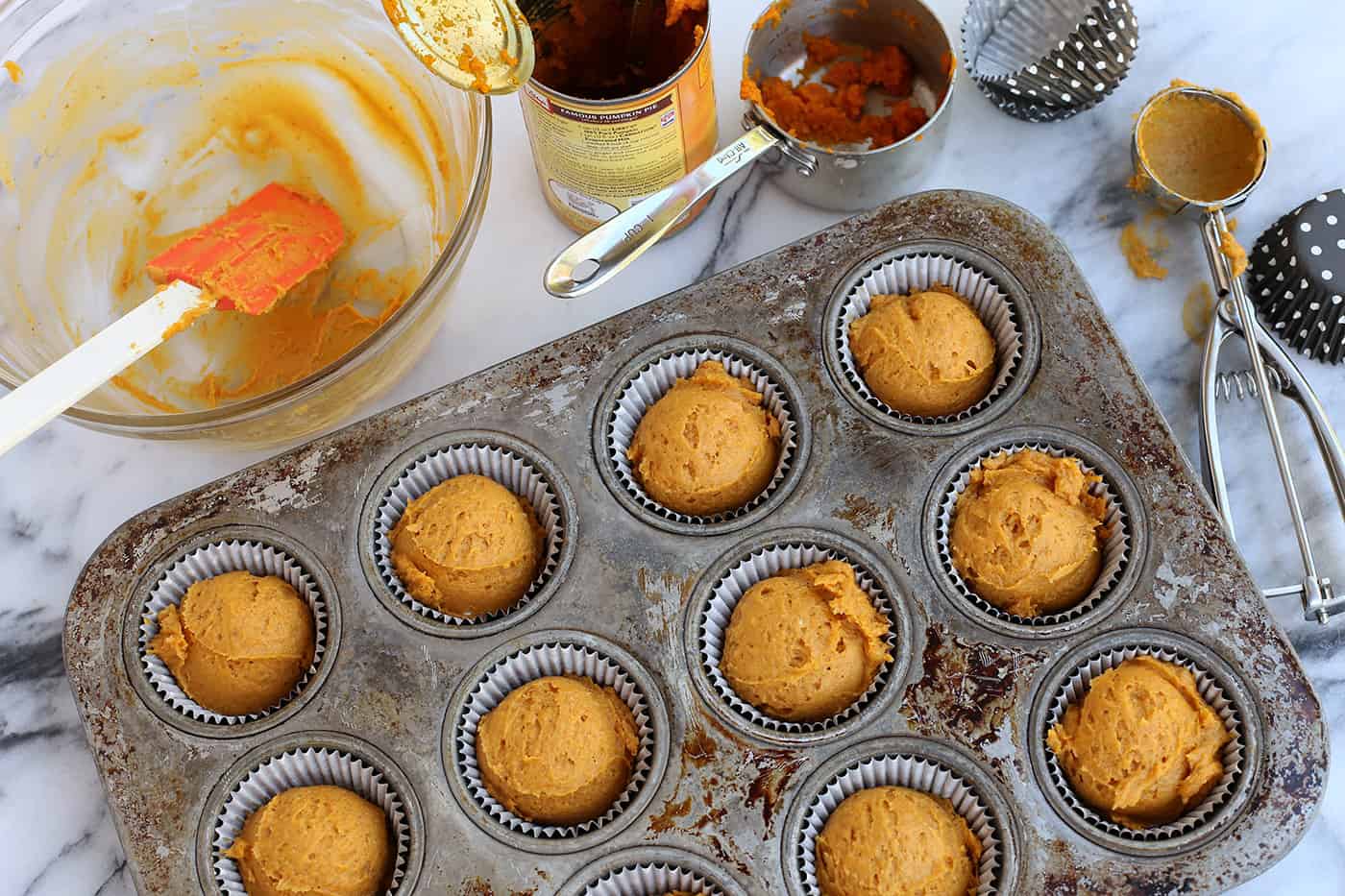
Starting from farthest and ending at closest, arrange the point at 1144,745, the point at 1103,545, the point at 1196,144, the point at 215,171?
1. the point at 215,171
2. the point at 1196,144
3. the point at 1103,545
4. the point at 1144,745

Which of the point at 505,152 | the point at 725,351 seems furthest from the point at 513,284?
the point at 725,351

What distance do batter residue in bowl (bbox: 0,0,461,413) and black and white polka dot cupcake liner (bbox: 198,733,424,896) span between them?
2.67 ft

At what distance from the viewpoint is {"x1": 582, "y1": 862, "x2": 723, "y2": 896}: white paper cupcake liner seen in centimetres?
207

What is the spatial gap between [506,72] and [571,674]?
1.13 m

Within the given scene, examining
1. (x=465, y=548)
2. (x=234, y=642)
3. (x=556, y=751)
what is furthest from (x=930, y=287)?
(x=234, y=642)

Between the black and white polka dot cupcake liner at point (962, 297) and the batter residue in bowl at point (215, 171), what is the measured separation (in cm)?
87

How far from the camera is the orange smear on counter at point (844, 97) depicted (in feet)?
8.55

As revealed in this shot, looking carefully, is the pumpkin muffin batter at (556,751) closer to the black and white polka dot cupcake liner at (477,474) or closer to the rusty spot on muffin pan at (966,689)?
the black and white polka dot cupcake liner at (477,474)

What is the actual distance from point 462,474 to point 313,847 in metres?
0.74

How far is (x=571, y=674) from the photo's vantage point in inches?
87.8

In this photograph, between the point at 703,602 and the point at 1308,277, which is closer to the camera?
the point at 703,602

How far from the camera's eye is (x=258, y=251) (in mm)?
2377

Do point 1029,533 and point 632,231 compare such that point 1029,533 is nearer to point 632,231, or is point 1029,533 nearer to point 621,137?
point 632,231

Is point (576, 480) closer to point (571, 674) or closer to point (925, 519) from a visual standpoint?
point (571, 674)
